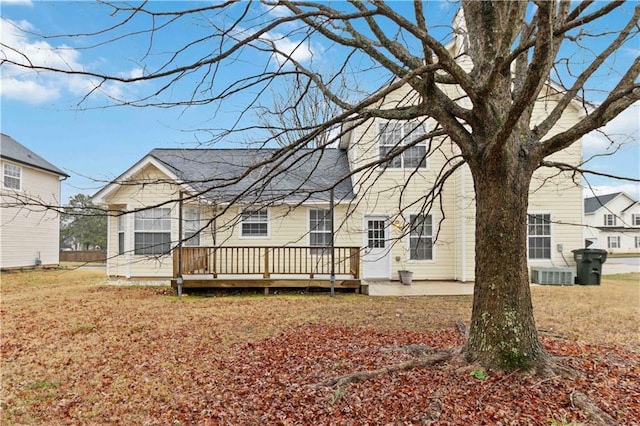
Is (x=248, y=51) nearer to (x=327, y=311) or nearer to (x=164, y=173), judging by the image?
(x=327, y=311)

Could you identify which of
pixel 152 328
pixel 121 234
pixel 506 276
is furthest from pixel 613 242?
pixel 152 328

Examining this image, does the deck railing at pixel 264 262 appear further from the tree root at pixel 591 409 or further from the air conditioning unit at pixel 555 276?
the tree root at pixel 591 409

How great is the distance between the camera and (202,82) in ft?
13.7

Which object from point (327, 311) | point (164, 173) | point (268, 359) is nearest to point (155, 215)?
point (164, 173)

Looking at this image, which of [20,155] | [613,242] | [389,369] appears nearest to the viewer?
[389,369]

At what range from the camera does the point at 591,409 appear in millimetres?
3119

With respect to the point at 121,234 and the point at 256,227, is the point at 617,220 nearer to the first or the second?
the point at 256,227

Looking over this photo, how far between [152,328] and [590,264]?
13.0m

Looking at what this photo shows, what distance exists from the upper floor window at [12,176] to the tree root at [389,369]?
19.4 meters

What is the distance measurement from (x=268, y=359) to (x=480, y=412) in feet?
9.25

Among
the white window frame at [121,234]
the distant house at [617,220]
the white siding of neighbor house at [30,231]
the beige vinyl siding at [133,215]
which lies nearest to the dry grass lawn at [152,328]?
the beige vinyl siding at [133,215]

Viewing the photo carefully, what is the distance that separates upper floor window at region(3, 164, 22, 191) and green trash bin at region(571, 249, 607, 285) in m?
22.9

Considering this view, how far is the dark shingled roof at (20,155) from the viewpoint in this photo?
1775cm

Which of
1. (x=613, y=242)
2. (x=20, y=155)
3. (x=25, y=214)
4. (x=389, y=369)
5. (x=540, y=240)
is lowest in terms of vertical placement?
(x=389, y=369)
